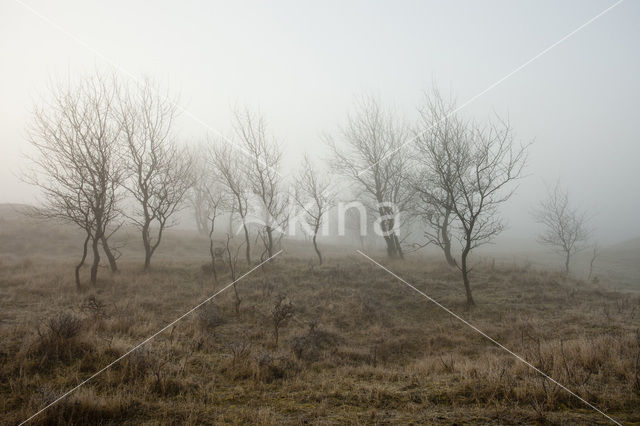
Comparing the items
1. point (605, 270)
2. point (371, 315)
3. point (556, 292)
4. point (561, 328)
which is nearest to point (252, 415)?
point (371, 315)

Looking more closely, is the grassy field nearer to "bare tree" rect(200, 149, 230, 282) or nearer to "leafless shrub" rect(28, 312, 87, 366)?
"leafless shrub" rect(28, 312, 87, 366)

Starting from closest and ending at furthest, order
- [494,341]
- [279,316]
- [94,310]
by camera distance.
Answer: [494,341] < [94,310] < [279,316]

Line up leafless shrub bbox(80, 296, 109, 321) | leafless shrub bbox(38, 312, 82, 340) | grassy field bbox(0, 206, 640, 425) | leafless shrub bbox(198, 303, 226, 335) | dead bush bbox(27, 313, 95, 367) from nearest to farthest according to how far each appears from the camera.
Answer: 1. grassy field bbox(0, 206, 640, 425)
2. dead bush bbox(27, 313, 95, 367)
3. leafless shrub bbox(38, 312, 82, 340)
4. leafless shrub bbox(80, 296, 109, 321)
5. leafless shrub bbox(198, 303, 226, 335)

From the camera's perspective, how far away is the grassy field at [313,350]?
3971mm

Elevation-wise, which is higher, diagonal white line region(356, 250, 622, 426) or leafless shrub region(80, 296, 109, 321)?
leafless shrub region(80, 296, 109, 321)

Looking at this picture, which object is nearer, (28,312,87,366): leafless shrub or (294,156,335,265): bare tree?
(28,312,87,366): leafless shrub

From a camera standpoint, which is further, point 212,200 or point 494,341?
point 212,200

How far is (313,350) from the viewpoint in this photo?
7098 mm

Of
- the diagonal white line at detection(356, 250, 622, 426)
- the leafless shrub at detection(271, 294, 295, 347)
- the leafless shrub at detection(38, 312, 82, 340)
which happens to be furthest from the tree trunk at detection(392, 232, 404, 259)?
the leafless shrub at detection(38, 312, 82, 340)

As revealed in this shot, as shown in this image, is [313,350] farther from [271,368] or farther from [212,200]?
[212,200]

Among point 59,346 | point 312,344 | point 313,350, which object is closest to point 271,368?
point 313,350

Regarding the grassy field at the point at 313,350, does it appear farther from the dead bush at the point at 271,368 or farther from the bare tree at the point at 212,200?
the bare tree at the point at 212,200

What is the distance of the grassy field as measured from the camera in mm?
3971

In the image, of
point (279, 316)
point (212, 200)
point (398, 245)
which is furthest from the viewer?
point (398, 245)
